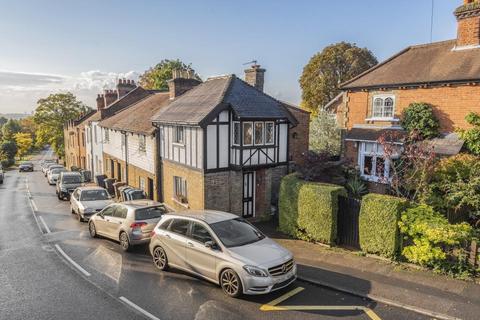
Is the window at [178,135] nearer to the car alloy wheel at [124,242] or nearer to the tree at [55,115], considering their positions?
the car alloy wheel at [124,242]

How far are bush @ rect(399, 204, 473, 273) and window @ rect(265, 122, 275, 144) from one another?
296 inches

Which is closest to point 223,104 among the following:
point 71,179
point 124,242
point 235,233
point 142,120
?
point 124,242

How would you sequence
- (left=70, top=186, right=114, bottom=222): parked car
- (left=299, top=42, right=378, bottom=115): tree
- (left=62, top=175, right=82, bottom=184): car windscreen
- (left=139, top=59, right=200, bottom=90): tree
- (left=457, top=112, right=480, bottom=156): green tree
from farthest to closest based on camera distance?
(left=139, top=59, right=200, bottom=90): tree
(left=299, top=42, right=378, bottom=115): tree
(left=62, top=175, right=82, bottom=184): car windscreen
(left=70, top=186, right=114, bottom=222): parked car
(left=457, top=112, right=480, bottom=156): green tree

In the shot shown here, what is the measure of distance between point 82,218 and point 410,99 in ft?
56.8

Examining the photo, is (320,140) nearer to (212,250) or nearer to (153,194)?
(153,194)

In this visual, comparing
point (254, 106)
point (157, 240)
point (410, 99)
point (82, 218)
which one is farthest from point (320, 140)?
point (157, 240)

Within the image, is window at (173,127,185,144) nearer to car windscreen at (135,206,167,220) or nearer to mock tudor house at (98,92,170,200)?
mock tudor house at (98,92,170,200)

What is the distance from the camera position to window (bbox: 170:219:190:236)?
10048 mm

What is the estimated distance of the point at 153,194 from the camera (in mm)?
20406

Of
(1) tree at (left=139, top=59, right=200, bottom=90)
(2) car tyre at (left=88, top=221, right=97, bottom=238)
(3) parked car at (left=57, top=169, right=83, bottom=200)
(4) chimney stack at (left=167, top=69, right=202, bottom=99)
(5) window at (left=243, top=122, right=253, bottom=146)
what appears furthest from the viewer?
(1) tree at (left=139, top=59, right=200, bottom=90)

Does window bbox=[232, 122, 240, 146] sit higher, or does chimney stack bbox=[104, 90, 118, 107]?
chimney stack bbox=[104, 90, 118, 107]

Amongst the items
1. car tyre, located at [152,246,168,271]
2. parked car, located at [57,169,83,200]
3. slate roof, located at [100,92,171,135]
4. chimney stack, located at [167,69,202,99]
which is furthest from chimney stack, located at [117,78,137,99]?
car tyre, located at [152,246,168,271]

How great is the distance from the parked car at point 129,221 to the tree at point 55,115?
51.9 metres

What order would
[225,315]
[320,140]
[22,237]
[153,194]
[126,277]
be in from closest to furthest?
[225,315] < [126,277] < [22,237] < [153,194] < [320,140]
